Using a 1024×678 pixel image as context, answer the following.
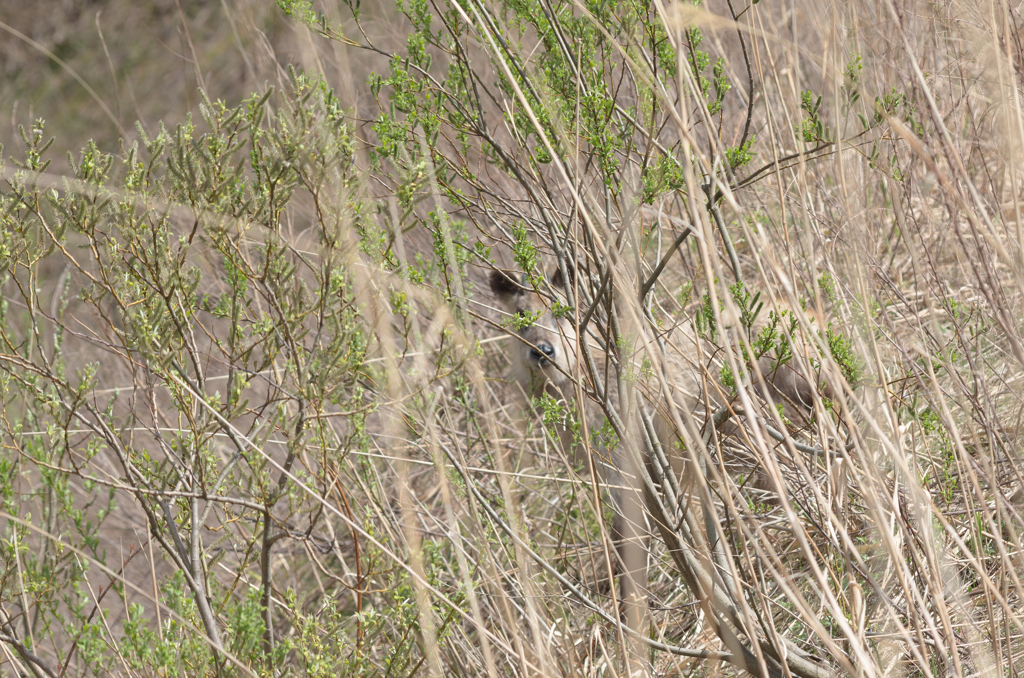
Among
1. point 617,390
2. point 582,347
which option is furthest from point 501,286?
point 582,347

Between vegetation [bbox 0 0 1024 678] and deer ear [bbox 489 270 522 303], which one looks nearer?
vegetation [bbox 0 0 1024 678]

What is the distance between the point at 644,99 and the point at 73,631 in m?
2.21

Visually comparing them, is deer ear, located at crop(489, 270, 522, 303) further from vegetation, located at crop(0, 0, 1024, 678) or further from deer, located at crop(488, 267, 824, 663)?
vegetation, located at crop(0, 0, 1024, 678)

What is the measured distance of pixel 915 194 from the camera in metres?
3.71

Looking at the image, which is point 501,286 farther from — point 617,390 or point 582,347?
point 582,347

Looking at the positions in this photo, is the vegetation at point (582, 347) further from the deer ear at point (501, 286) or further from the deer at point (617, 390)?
the deer ear at point (501, 286)

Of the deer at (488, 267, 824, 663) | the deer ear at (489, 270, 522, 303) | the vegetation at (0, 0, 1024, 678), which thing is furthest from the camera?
the deer ear at (489, 270, 522, 303)

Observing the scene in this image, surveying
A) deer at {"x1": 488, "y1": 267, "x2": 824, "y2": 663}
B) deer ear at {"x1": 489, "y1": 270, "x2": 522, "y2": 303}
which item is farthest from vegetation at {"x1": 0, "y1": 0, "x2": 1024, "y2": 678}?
deer ear at {"x1": 489, "y1": 270, "x2": 522, "y2": 303}

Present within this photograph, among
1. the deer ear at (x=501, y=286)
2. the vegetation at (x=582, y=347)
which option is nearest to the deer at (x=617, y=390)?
the deer ear at (x=501, y=286)

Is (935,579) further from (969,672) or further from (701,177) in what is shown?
(701,177)

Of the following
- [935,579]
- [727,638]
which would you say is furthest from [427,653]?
[935,579]

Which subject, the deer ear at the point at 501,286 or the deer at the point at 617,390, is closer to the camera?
the deer at the point at 617,390

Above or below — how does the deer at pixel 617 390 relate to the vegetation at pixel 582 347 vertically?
below

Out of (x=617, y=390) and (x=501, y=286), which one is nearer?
(x=617, y=390)
